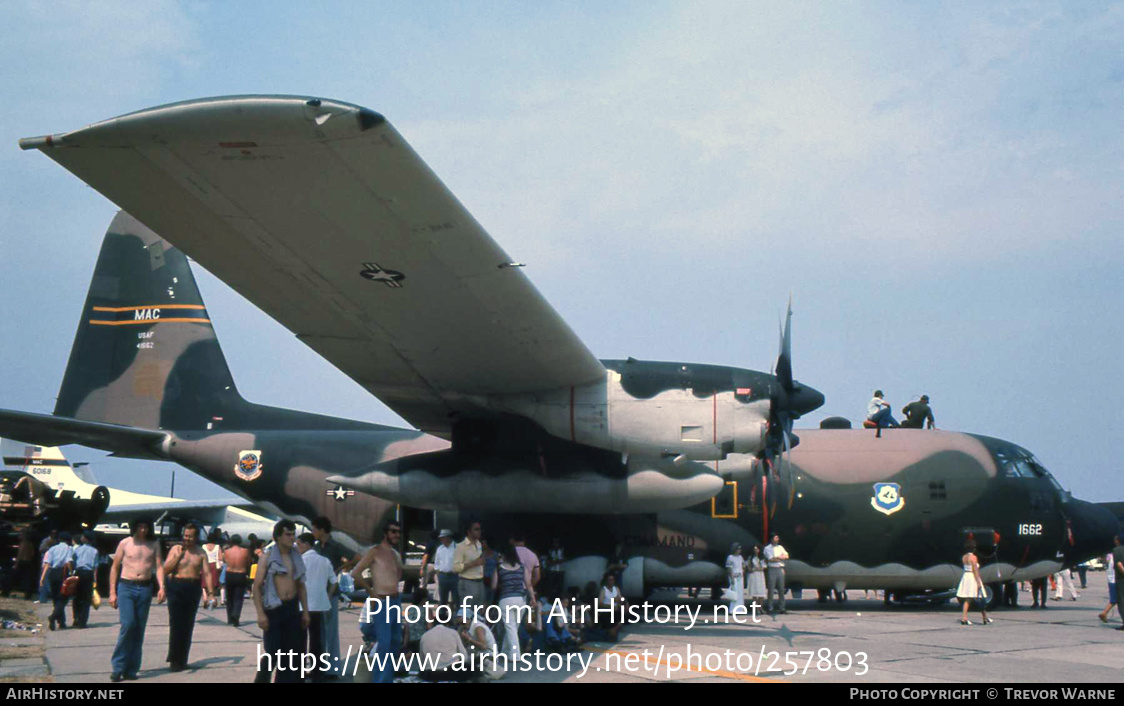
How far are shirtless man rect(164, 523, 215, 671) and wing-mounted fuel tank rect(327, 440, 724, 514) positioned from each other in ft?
12.7

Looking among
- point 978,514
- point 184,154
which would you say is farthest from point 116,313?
point 978,514

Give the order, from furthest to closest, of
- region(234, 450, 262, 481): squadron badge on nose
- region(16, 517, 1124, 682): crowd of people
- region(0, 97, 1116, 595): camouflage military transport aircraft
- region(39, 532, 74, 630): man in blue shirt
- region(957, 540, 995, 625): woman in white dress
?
region(234, 450, 262, 481): squadron badge on nose → region(957, 540, 995, 625): woman in white dress → region(39, 532, 74, 630): man in blue shirt → region(16, 517, 1124, 682): crowd of people → region(0, 97, 1116, 595): camouflage military transport aircraft

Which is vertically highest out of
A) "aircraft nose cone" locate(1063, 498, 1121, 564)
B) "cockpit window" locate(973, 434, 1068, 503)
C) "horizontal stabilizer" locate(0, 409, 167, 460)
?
"horizontal stabilizer" locate(0, 409, 167, 460)

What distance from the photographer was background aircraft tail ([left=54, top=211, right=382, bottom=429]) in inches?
698

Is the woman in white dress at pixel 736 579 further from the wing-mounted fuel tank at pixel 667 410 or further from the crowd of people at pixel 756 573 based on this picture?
the wing-mounted fuel tank at pixel 667 410

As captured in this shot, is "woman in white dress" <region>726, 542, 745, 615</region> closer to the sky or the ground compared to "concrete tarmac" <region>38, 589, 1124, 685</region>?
closer to the sky

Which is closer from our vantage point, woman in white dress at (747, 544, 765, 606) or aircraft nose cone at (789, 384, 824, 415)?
aircraft nose cone at (789, 384, 824, 415)

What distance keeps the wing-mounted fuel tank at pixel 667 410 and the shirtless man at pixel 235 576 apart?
5.28 m

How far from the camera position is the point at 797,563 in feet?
49.1

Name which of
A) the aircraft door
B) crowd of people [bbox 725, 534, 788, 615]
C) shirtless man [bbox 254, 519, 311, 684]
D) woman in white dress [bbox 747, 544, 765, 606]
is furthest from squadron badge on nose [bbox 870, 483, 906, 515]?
shirtless man [bbox 254, 519, 311, 684]

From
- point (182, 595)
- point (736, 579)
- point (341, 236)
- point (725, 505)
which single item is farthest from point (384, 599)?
point (725, 505)

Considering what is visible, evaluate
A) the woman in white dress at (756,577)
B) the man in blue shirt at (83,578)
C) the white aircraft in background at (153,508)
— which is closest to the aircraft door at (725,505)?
the woman in white dress at (756,577)

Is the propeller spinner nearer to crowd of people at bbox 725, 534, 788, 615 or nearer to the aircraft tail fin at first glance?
crowd of people at bbox 725, 534, 788, 615

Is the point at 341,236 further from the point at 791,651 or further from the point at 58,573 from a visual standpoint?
the point at 58,573
